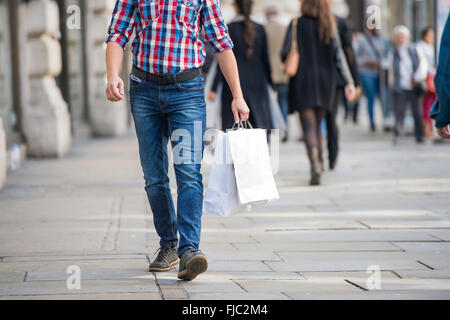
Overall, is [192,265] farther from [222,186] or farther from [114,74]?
[114,74]

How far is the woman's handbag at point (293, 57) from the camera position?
9.38 m

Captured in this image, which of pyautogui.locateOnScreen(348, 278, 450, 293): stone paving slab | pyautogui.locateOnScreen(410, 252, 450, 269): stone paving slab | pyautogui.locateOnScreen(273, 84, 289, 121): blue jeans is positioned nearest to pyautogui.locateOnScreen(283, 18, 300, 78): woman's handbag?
pyautogui.locateOnScreen(410, 252, 450, 269): stone paving slab

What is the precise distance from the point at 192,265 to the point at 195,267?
2cm

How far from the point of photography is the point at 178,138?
199 inches

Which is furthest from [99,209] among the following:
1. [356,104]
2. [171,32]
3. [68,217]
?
[356,104]

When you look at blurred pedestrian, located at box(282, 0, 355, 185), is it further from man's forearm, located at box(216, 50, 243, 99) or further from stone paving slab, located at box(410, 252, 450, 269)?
A: man's forearm, located at box(216, 50, 243, 99)

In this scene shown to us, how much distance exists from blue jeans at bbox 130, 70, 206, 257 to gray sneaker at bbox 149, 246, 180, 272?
242 millimetres

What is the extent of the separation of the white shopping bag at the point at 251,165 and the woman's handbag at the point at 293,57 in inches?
166

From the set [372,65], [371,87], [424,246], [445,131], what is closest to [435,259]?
[424,246]

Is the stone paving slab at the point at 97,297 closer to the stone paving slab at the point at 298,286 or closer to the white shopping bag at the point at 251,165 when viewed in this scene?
the stone paving slab at the point at 298,286

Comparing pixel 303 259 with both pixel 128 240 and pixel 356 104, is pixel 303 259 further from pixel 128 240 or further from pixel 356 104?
pixel 356 104

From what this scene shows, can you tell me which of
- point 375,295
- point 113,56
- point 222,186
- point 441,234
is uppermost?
point 113,56
